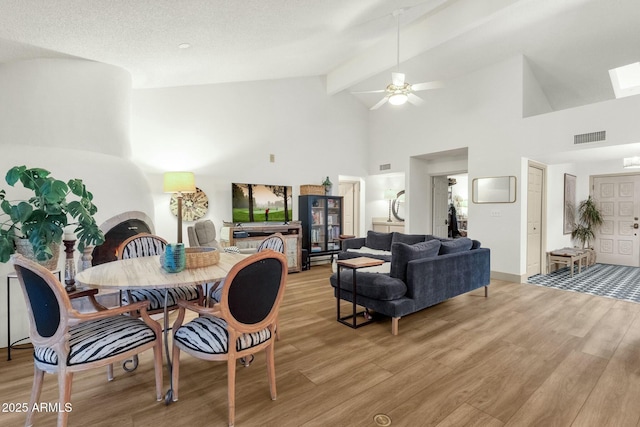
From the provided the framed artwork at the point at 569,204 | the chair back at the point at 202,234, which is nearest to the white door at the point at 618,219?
the framed artwork at the point at 569,204

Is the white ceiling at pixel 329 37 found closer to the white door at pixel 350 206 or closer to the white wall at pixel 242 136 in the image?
the white wall at pixel 242 136

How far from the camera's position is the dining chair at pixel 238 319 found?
1.71 m

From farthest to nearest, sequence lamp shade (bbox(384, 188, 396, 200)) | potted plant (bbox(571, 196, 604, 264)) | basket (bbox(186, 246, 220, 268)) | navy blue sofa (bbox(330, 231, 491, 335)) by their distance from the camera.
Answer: lamp shade (bbox(384, 188, 396, 200)) → potted plant (bbox(571, 196, 604, 264)) → navy blue sofa (bbox(330, 231, 491, 335)) → basket (bbox(186, 246, 220, 268))

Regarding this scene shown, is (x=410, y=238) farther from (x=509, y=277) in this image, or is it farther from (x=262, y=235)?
(x=262, y=235)

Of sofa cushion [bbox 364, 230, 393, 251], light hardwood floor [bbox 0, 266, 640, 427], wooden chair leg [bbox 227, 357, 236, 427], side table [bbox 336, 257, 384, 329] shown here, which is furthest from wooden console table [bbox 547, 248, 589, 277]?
wooden chair leg [bbox 227, 357, 236, 427]

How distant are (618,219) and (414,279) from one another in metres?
6.60

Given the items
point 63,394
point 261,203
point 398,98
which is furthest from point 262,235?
point 63,394

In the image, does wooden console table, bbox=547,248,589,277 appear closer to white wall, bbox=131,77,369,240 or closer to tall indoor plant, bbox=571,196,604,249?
tall indoor plant, bbox=571,196,604,249

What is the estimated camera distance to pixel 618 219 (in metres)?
6.73

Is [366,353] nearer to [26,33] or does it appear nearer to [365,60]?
[26,33]

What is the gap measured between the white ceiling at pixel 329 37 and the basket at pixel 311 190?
207cm

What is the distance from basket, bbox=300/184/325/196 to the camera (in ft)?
20.5

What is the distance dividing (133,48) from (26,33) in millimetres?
792

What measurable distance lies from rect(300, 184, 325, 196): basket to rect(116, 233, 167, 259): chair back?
352 centimetres
